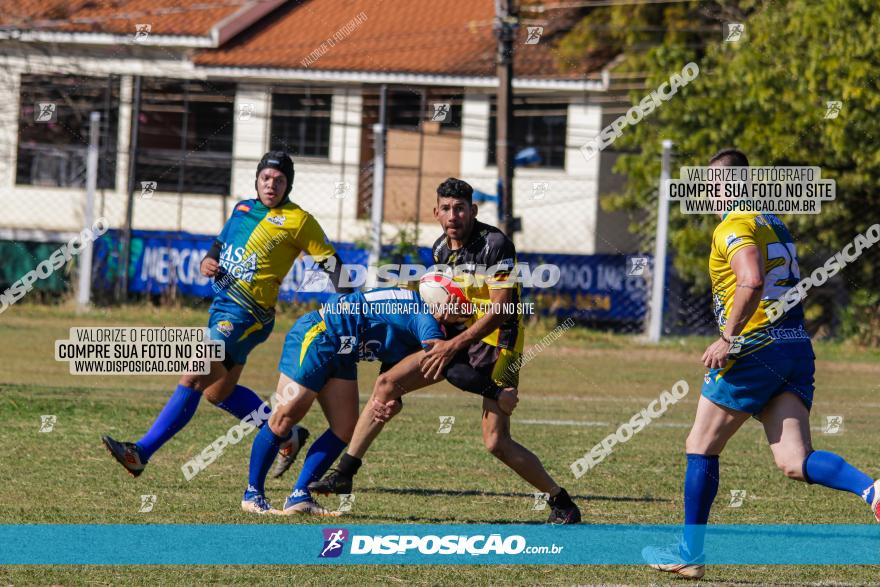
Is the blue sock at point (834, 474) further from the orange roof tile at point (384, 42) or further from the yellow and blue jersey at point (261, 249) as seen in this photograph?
the orange roof tile at point (384, 42)

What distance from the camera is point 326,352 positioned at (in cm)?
780

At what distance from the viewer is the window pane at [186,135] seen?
2792 cm

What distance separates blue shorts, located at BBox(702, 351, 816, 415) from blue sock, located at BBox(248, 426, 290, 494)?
2650mm

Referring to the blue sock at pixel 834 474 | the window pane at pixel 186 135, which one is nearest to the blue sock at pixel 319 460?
the blue sock at pixel 834 474

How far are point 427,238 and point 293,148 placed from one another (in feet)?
12.2

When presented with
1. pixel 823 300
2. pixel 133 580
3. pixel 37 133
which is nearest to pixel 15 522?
pixel 133 580

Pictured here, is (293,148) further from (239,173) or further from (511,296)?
(511,296)

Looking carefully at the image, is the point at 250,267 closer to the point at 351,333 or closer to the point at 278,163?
the point at 278,163

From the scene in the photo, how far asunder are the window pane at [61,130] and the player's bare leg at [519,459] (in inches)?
824

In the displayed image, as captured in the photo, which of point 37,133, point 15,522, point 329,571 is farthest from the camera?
point 37,133

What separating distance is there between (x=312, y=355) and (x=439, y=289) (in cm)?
82

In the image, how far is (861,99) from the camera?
20.6 meters

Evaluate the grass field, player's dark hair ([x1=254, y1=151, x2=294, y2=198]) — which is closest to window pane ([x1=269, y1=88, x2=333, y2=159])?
the grass field

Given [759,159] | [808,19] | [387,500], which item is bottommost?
[387,500]
